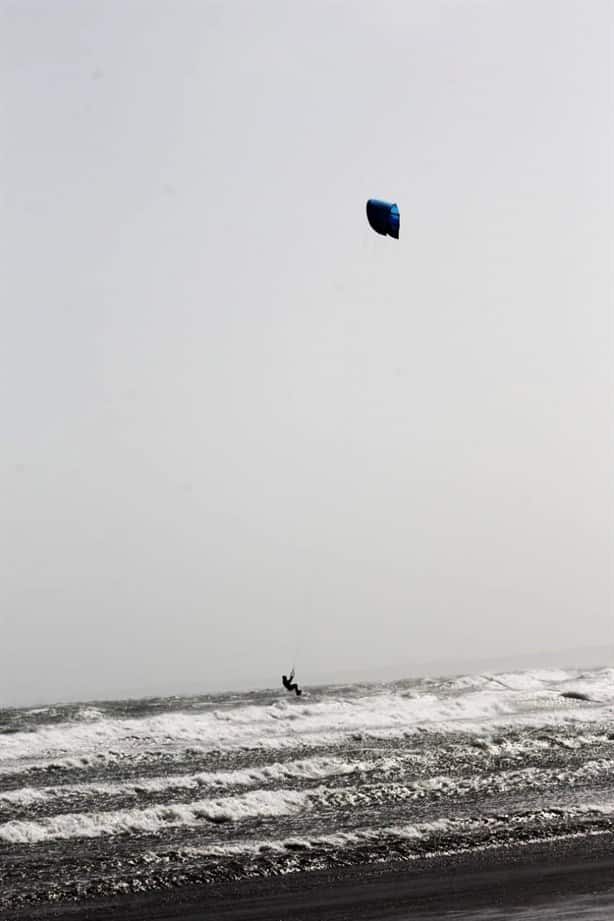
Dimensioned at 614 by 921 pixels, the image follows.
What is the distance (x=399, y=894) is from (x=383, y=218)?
844 inches

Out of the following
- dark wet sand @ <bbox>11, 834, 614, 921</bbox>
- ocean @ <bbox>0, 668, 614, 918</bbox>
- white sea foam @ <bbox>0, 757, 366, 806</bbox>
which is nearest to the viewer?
dark wet sand @ <bbox>11, 834, 614, 921</bbox>

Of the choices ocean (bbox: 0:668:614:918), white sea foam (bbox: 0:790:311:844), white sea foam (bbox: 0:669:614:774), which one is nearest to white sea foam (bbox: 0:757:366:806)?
ocean (bbox: 0:668:614:918)

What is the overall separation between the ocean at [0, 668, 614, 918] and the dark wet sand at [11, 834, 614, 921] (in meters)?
0.44

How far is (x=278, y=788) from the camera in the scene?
23.5 meters

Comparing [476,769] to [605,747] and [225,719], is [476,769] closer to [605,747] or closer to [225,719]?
[605,747]

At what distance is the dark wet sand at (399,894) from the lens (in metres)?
14.5

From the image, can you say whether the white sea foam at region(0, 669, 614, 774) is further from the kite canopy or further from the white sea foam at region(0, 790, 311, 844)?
the kite canopy

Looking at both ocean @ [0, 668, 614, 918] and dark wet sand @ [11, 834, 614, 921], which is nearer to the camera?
dark wet sand @ [11, 834, 614, 921]

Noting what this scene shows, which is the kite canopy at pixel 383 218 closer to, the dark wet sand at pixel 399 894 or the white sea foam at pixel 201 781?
the white sea foam at pixel 201 781

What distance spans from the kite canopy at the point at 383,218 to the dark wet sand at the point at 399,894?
19.9 m

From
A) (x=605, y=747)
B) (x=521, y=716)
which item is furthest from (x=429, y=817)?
(x=521, y=716)

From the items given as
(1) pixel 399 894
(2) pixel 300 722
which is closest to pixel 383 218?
(2) pixel 300 722

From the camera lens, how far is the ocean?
17.5m

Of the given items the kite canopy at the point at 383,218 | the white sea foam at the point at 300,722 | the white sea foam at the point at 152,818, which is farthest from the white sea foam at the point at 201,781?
the kite canopy at the point at 383,218
